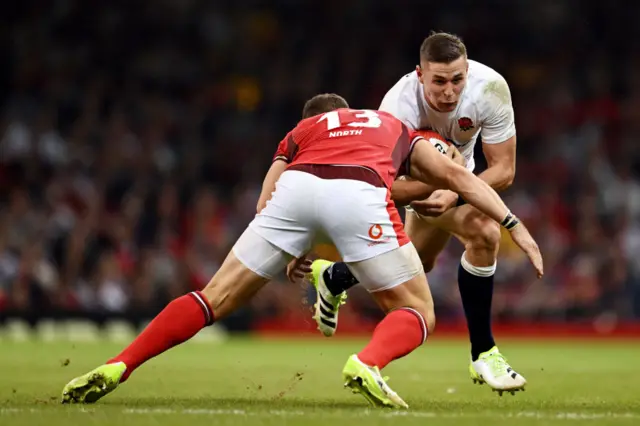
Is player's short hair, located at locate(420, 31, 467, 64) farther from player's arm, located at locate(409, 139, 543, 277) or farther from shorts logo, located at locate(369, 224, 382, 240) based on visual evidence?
shorts logo, located at locate(369, 224, 382, 240)

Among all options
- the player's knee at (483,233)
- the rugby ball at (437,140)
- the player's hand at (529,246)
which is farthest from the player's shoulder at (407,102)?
the player's hand at (529,246)

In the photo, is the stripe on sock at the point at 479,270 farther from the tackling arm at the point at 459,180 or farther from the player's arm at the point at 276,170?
the player's arm at the point at 276,170

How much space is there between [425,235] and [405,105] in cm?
101

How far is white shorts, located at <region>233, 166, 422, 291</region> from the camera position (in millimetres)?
5750

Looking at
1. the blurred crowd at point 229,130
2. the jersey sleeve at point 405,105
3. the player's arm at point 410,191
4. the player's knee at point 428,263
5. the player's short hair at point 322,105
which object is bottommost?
the blurred crowd at point 229,130

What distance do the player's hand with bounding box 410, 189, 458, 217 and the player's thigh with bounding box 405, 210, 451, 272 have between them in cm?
105

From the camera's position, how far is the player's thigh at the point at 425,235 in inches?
314

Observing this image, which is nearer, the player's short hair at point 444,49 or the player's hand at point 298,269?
the player's hand at point 298,269

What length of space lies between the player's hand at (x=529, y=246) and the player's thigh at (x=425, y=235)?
1.87 m

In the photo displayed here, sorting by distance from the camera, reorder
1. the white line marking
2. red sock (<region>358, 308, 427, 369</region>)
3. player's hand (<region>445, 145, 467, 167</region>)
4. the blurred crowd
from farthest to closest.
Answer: the blurred crowd, player's hand (<region>445, 145, 467, 167</region>), red sock (<region>358, 308, 427, 369</region>), the white line marking

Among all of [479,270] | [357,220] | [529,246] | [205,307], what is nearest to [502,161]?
[479,270]

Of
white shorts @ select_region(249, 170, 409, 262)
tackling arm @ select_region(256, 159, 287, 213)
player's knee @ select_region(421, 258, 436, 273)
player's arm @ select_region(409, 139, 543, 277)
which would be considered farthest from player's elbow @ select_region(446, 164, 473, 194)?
player's knee @ select_region(421, 258, 436, 273)

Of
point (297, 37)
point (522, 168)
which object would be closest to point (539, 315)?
point (522, 168)

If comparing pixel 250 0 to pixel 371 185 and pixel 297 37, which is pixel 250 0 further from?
pixel 371 185
